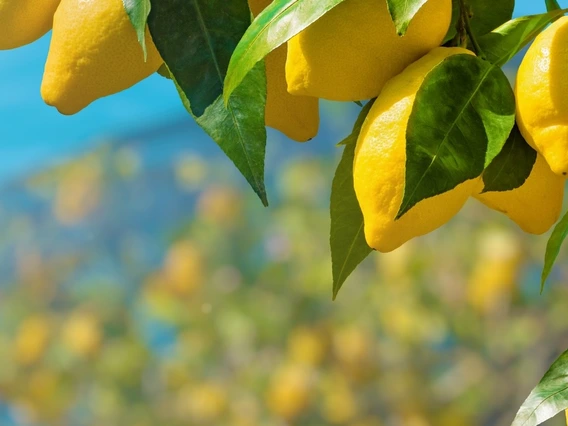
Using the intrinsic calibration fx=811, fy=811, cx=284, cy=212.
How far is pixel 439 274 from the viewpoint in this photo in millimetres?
1988

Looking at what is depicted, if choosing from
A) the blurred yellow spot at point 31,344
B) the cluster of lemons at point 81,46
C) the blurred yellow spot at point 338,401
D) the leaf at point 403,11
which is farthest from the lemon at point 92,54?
the blurred yellow spot at point 31,344

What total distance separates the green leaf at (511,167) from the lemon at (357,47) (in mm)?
46

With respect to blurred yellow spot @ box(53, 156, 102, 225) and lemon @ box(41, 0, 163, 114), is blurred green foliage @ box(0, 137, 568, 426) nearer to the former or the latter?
blurred yellow spot @ box(53, 156, 102, 225)

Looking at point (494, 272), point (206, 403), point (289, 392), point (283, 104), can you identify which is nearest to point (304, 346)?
point (289, 392)

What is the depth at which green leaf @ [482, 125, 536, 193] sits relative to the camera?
0.95 ft

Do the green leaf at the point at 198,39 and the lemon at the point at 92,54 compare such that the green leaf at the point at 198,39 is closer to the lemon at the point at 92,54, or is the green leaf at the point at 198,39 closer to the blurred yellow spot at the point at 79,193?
the lemon at the point at 92,54

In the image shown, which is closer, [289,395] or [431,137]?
[431,137]

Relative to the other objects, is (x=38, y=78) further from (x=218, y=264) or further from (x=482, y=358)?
(x=482, y=358)

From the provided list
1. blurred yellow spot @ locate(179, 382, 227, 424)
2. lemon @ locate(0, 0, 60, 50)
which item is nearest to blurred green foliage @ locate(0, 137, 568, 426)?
blurred yellow spot @ locate(179, 382, 227, 424)

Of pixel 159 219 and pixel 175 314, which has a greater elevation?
pixel 159 219

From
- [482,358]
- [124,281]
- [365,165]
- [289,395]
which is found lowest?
[482,358]

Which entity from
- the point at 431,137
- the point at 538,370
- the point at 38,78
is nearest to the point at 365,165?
the point at 431,137

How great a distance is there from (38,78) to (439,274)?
1041 mm

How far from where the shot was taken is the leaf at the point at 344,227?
0.32 meters
